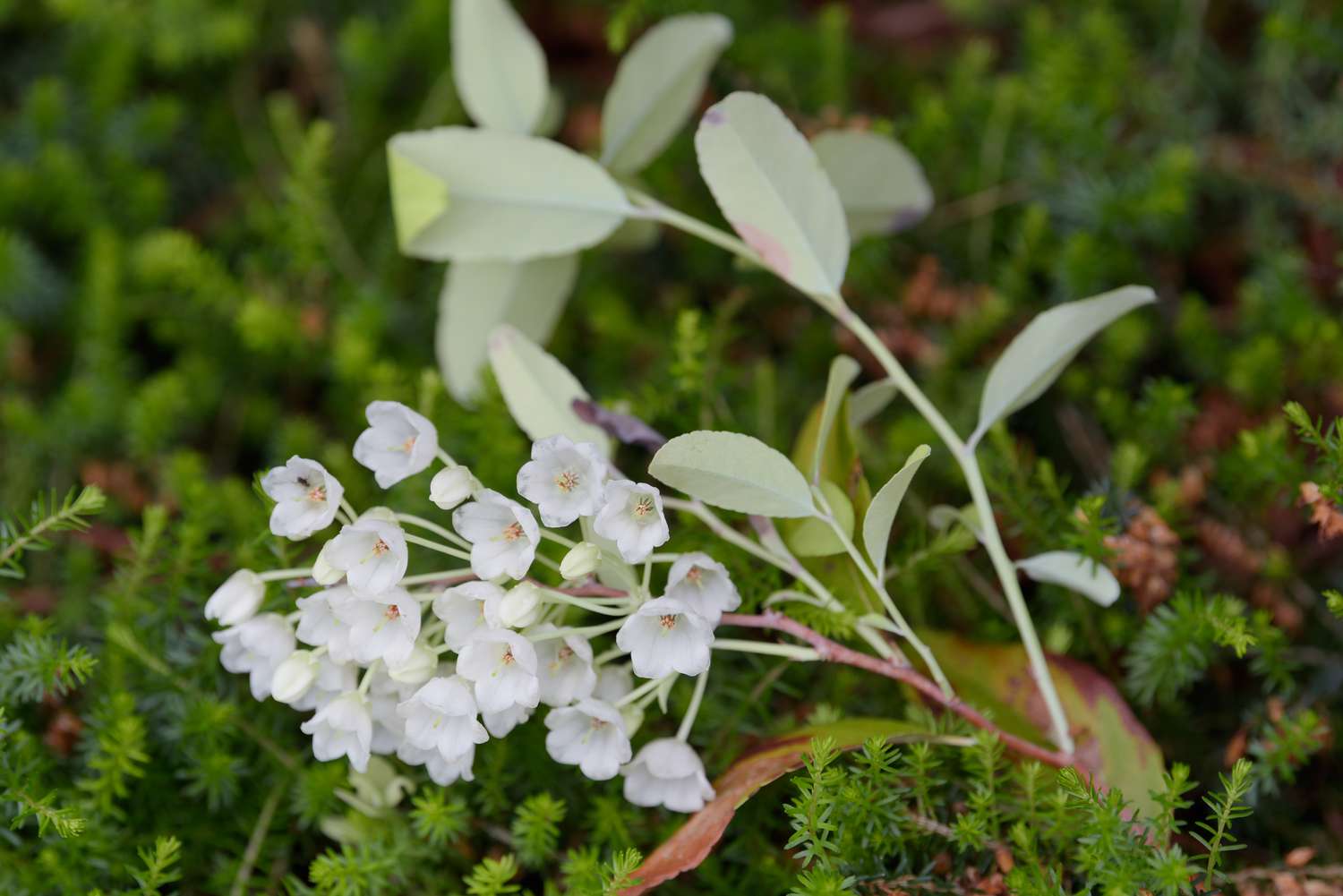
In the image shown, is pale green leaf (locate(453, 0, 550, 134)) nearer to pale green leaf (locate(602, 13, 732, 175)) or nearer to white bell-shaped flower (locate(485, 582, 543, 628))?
pale green leaf (locate(602, 13, 732, 175))

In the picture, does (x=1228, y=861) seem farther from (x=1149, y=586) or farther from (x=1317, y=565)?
(x=1317, y=565)

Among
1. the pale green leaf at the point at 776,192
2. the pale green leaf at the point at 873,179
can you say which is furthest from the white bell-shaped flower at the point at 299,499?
the pale green leaf at the point at 873,179

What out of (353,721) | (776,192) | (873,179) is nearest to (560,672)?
(353,721)

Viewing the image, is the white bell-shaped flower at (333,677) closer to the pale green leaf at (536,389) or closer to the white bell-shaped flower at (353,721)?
the white bell-shaped flower at (353,721)

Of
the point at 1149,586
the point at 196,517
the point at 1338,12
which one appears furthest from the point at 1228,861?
the point at 1338,12

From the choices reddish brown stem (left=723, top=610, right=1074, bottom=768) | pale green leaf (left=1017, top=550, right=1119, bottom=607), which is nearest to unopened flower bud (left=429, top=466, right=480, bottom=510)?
reddish brown stem (left=723, top=610, right=1074, bottom=768)
